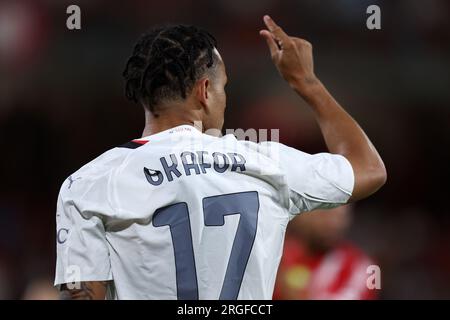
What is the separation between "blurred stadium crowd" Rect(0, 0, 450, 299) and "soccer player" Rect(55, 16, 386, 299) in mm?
4176

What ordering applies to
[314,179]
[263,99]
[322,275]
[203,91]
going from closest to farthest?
[314,179], [203,91], [322,275], [263,99]

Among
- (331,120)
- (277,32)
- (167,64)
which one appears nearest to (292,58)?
(277,32)

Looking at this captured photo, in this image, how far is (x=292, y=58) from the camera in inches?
90.7

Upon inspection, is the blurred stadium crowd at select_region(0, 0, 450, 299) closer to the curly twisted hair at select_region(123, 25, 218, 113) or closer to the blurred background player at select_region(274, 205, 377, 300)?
the blurred background player at select_region(274, 205, 377, 300)

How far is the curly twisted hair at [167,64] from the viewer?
2258 millimetres

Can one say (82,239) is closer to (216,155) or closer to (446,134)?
(216,155)

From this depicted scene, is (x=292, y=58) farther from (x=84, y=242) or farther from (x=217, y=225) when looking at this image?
(x=84, y=242)

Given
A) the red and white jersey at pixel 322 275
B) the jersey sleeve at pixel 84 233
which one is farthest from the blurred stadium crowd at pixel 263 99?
the jersey sleeve at pixel 84 233

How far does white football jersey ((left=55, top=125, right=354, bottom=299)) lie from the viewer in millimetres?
2080

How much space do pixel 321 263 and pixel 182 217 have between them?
3628 millimetres

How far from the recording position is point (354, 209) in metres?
6.72

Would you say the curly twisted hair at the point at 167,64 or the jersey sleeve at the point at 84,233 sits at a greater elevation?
the curly twisted hair at the point at 167,64

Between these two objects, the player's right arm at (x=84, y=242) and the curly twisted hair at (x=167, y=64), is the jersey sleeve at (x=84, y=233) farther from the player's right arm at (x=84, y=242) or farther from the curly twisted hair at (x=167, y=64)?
the curly twisted hair at (x=167, y=64)

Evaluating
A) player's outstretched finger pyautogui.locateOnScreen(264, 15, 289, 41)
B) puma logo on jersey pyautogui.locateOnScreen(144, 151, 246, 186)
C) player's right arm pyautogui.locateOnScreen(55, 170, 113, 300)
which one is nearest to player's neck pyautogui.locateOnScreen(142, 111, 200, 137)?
puma logo on jersey pyautogui.locateOnScreen(144, 151, 246, 186)
